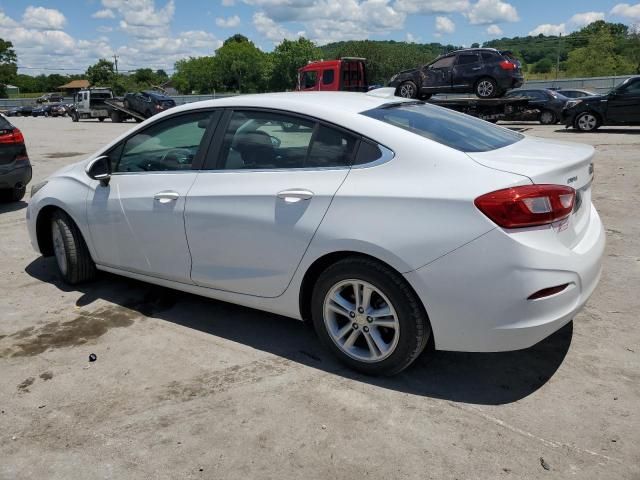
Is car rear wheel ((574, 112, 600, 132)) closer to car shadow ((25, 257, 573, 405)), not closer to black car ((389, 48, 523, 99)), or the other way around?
black car ((389, 48, 523, 99))

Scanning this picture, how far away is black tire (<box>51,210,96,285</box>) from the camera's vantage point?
4.66 m

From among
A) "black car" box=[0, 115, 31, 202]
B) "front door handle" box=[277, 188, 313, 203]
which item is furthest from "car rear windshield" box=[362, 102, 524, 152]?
"black car" box=[0, 115, 31, 202]

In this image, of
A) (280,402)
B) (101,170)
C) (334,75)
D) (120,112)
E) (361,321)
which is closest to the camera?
(280,402)

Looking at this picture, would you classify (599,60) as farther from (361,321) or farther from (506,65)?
(361,321)

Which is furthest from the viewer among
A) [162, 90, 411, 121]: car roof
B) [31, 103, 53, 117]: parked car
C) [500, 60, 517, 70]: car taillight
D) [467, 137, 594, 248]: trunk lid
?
[31, 103, 53, 117]: parked car

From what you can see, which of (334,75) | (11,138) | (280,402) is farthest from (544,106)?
(280,402)

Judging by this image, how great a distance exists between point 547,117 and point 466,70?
5.34 metres

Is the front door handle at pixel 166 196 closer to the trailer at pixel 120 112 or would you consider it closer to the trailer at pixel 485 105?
the trailer at pixel 485 105

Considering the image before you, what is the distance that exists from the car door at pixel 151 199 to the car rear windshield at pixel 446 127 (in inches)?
49.0

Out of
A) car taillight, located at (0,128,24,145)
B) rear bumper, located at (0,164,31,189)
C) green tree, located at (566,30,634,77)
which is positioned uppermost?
green tree, located at (566,30,634,77)

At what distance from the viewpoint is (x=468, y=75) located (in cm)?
1700

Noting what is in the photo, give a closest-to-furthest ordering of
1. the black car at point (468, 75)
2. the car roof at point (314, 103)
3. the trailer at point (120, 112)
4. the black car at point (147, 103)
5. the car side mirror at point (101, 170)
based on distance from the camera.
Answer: the car roof at point (314, 103), the car side mirror at point (101, 170), the black car at point (468, 75), the black car at point (147, 103), the trailer at point (120, 112)

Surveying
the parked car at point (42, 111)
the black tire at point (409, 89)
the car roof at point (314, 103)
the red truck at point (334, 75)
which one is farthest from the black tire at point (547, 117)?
the parked car at point (42, 111)

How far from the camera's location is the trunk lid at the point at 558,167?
284 cm
